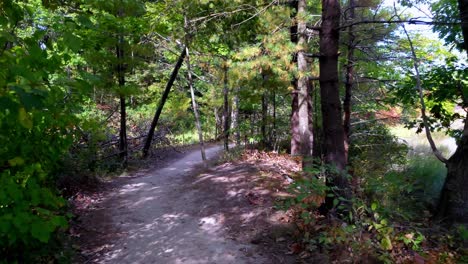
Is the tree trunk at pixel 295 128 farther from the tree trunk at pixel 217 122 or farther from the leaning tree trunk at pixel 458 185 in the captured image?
the tree trunk at pixel 217 122

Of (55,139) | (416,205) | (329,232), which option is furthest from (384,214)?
(55,139)

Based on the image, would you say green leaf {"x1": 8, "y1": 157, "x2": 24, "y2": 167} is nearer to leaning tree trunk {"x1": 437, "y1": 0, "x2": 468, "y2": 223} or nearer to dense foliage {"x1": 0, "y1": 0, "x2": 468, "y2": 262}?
dense foliage {"x1": 0, "y1": 0, "x2": 468, "y2": 262}

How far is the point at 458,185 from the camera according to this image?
5.14 meters

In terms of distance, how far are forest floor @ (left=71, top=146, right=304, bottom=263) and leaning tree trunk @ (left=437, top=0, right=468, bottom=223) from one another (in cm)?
243

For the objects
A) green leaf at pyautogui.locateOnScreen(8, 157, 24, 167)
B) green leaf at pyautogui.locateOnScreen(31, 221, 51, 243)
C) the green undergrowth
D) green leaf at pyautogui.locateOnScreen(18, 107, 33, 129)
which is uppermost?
green leaf at pyautogui.locateOnScreen(18, 107, 33, 129)

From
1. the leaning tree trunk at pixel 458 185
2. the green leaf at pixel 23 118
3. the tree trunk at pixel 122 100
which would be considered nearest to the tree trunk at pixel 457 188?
the leaning tree trunk at pixel 458 185

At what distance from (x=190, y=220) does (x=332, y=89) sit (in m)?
3.51

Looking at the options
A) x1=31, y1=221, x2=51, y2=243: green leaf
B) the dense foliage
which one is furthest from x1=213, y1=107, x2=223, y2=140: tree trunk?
x1=31, y1=221, x2=51, y2=243: green leaf

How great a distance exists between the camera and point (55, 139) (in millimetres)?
3490

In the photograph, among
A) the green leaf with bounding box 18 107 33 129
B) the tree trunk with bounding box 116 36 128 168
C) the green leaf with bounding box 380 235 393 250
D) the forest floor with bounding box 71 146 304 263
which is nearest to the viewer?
Result: the green leaf with bounding box 18 107 33 129

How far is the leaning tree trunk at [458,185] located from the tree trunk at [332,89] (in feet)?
5.42

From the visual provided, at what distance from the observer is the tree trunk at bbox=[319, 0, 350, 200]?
504 centimetres

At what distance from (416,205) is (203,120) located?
2188 centimetres

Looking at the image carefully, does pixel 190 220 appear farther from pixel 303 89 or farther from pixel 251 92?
pixel 251 92
